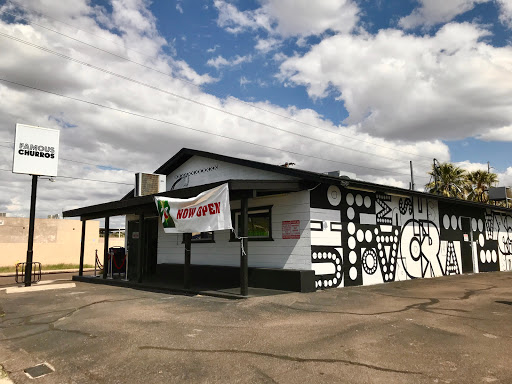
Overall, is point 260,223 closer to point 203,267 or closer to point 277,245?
point 277,245

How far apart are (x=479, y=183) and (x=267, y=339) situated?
1618 inches

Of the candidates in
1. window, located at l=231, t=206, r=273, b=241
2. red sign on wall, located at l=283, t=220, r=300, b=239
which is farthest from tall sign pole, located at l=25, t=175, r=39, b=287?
red sign on wall, located at l=283, t=220, r=300, b=239

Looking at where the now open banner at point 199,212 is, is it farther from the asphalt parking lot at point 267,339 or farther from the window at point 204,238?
the window at point 204,238

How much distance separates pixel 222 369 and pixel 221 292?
19.5 ft

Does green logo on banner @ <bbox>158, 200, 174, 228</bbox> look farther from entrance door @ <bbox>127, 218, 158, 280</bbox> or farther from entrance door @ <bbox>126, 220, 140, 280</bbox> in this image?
entrance door @ <bbox>127, 218, 158, 280</bbox>

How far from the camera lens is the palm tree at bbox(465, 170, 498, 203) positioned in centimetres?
3894

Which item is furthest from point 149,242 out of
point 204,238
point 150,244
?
point 204,238

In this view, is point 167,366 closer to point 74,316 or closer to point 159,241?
point 74,316

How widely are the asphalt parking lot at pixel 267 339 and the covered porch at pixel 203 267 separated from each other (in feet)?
2.92

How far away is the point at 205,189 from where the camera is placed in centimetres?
1056

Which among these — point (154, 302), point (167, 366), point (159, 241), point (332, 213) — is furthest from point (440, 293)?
point (159, 241)

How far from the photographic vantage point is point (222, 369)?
4.60m

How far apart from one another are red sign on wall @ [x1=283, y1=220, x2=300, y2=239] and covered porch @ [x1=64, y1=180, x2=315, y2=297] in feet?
3.15

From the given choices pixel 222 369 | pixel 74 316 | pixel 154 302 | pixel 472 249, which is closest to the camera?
pixel 222 369
